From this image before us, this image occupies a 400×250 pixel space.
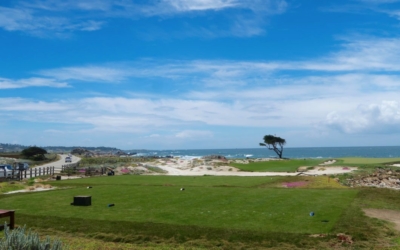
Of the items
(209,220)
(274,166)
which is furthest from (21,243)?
(274,166)

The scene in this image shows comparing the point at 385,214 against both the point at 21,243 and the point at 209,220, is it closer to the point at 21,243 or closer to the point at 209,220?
the point at 209,220

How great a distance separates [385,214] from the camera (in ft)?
62.1

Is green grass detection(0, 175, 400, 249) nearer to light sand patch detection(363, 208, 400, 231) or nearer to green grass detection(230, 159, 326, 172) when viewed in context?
light sand patch detection(363, 208, 400, 231)

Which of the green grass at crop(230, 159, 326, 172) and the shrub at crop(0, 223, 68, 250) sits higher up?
the shrub at crop(0, 223, 68, 250)

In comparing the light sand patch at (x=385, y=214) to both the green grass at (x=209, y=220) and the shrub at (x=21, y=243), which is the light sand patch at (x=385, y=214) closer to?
the green grass at (x=209, y=220)

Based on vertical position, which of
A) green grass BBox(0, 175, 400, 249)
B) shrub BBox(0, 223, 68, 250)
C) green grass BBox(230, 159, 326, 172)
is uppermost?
shrub BBox(0, 223, 68, 250)

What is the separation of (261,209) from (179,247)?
800cm

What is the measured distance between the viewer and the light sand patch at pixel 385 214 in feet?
57.2

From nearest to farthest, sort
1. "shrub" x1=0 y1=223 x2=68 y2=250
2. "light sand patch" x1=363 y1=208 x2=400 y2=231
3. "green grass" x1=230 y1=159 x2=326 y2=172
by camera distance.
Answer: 1. "shrub" x1=0 y1=223 x2=68 y2=250
2. "light sand patch" x1=363 y1=208 x2=400 y2=231
3. "green grass" x1=230 y1=159 x2=326 y2=172

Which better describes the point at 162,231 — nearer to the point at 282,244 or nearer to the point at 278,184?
the point at 282,244

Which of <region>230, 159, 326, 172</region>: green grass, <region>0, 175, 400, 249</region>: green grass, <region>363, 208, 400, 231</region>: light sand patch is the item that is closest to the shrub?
<region>0, 175, 400, 249</region>: green grass

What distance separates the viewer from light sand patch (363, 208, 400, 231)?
17.4 metres

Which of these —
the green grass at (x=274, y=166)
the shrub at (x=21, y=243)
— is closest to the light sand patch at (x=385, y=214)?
the shrub at (x=21, y=243)

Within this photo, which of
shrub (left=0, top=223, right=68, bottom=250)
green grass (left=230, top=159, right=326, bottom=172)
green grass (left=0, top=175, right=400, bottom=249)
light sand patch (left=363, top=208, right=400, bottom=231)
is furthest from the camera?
green grass (left=230, top=159, right=326, bottom=172)
